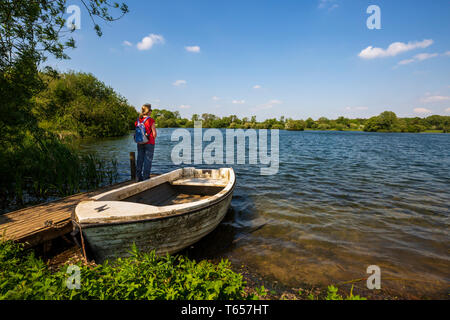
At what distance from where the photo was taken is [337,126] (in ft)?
392

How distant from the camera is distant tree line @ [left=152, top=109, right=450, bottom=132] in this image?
9425cm

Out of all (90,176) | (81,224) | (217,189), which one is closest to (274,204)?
(217,189)

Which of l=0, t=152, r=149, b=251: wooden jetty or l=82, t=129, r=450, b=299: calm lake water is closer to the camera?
l=0, t=152, r=149, b=251: wooden jetty

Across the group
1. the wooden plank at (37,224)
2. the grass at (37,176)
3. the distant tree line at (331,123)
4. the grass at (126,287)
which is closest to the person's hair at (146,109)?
the wooden plank at (37,224)

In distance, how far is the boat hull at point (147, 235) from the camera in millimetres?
3594

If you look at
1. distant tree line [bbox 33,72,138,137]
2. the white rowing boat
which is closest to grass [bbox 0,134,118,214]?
the white rowing boat

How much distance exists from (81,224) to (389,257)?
22.3ft

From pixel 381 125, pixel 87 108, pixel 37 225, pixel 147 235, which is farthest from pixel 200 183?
pixel 381 125

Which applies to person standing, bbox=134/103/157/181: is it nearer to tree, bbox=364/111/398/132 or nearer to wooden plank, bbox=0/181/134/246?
wooden plank, bbox=0/181/134/246

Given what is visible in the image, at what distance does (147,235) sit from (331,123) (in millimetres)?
146216

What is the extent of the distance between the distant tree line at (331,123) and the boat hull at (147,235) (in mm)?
115347

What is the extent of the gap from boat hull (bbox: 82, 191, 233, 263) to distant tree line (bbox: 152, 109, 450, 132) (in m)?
115

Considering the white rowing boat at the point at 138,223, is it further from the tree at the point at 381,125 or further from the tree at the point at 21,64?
the tree at the point at 381,125

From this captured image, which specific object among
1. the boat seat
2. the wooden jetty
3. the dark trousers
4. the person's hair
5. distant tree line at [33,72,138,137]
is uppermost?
distant tree line at [33,72,138,137]
